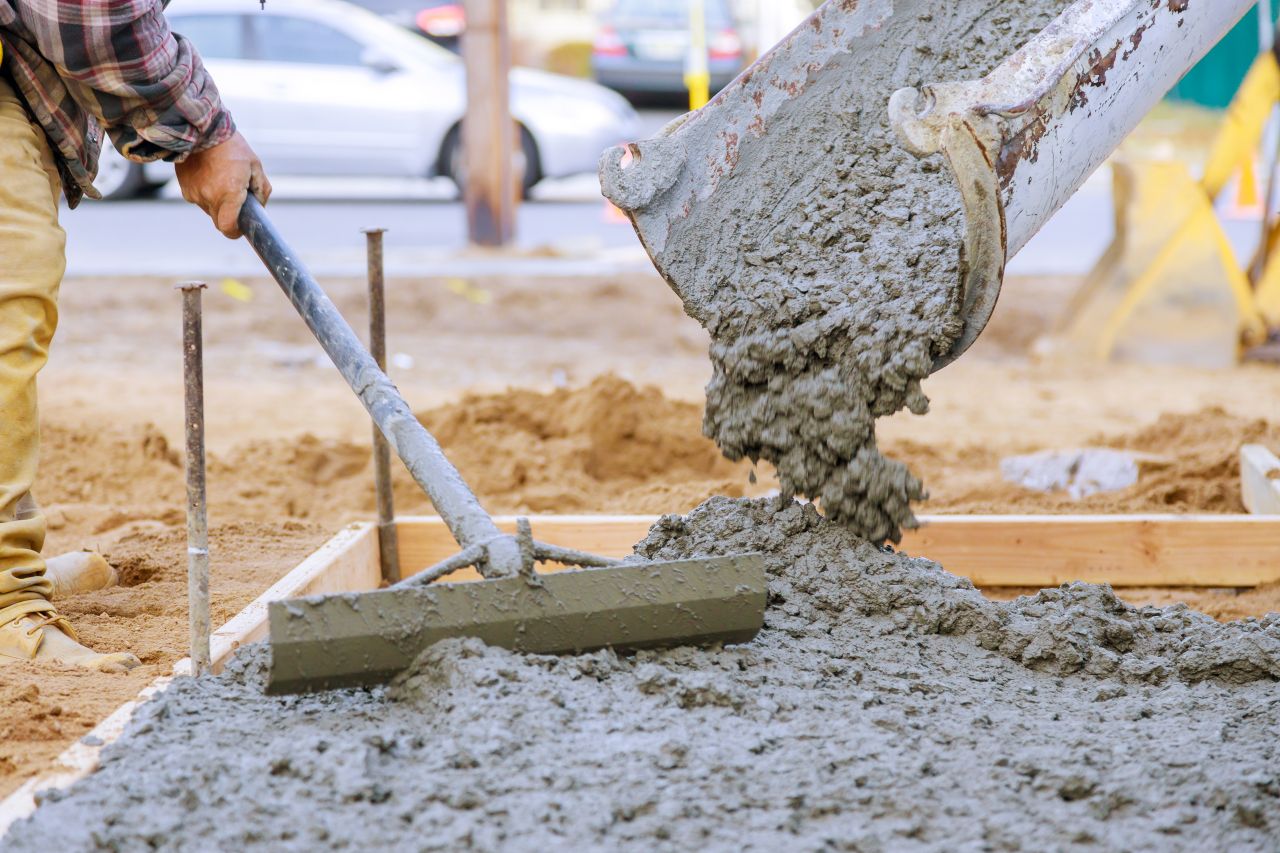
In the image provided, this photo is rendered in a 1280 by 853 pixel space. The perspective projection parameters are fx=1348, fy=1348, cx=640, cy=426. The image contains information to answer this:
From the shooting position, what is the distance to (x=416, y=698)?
2.13m

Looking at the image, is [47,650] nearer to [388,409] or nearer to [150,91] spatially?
[388,409]

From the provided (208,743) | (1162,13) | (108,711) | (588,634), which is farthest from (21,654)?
(1162,13)

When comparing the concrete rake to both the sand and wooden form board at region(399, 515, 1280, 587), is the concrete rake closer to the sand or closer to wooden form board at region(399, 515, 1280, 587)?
the sand

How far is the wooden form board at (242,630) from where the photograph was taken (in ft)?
6.30

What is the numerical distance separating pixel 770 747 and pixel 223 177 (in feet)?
5.54

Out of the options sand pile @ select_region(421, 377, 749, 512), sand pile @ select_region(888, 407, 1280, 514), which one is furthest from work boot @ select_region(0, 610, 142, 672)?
sand pile @ select_region(888, 407, 1280, 514)

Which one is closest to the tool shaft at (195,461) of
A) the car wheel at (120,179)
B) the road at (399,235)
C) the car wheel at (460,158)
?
the road at (399,235)

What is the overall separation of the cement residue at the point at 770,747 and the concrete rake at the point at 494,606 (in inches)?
1.8

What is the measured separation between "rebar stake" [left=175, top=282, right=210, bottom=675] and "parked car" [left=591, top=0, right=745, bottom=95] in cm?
1429

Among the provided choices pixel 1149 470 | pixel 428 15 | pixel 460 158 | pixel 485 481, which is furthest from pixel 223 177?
pixel 428 15

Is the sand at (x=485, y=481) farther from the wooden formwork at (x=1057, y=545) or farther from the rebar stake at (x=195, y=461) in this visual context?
the rebar stake at (x=195, y=461)

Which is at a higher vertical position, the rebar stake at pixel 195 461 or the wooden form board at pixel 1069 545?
the rebar stake at pixel 195 461

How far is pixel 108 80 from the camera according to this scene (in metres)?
2.65

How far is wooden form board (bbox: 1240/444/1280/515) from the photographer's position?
3.62 m
